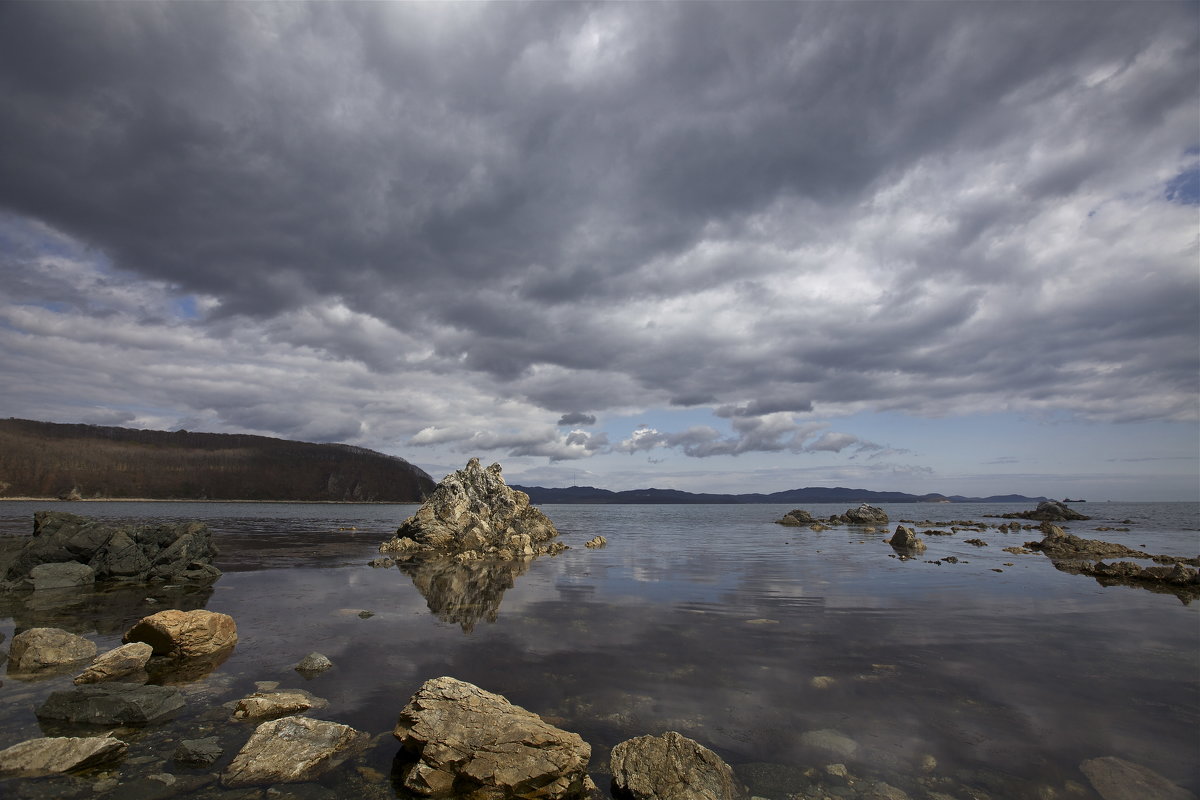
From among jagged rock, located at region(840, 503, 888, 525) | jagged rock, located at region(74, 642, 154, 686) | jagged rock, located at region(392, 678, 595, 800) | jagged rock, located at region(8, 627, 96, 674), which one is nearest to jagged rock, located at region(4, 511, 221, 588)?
jagged rock, located at region(8, 627, 96, 674)

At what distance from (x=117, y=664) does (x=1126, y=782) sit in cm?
1923

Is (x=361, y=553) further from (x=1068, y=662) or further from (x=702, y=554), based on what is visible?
(x=1068, y=662)

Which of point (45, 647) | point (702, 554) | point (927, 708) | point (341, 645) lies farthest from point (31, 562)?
point (702, 554)

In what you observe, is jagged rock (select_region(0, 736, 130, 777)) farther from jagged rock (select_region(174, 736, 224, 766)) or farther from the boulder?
the boulder

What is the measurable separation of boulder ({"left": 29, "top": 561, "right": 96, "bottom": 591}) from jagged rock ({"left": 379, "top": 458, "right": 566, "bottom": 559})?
1908cm

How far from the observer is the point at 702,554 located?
41938 millimetres

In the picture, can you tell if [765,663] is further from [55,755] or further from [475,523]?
[475,523]

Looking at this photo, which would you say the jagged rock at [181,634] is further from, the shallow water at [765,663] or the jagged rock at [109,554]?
the jagged rock at [109,554]

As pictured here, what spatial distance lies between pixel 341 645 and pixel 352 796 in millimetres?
8454

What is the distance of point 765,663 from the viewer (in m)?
13.7

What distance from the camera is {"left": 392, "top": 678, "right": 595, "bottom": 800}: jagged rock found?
7.74 meters

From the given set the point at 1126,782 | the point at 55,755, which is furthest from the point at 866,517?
the point at 55,755

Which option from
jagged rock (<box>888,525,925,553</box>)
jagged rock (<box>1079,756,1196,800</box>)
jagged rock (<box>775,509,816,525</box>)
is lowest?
jagged rock (<box>775,509,816,525</box>)

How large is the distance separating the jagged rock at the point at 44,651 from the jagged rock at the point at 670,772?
13820 mm
